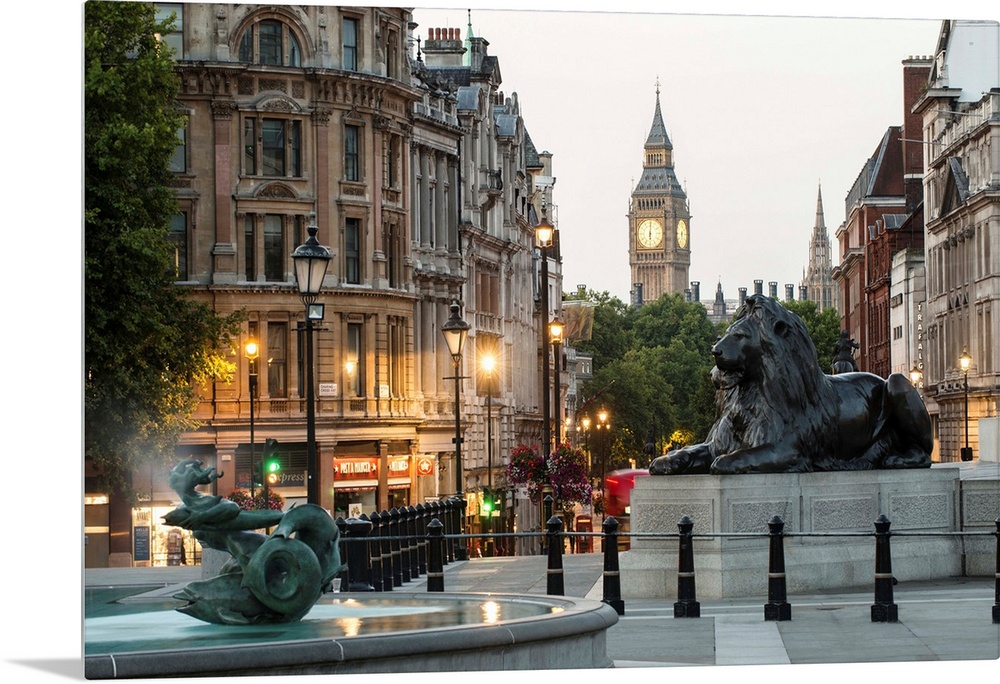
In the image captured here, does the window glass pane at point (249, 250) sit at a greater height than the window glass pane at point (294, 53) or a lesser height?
lesser

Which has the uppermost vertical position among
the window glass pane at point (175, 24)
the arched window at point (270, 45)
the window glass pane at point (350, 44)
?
the window glass pane at point (350, 44)

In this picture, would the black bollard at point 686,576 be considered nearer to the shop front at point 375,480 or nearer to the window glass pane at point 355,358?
→ the shop front at point 375,480

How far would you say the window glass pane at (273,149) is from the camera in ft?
Result: 159

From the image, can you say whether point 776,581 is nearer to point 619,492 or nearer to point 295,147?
point 295,147

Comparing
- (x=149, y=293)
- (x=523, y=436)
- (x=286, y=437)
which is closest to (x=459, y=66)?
(x=523, y=436)

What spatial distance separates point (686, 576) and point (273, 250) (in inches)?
1106

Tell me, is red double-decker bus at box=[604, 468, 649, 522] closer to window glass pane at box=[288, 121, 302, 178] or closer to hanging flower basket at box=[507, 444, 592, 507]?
hanging flower basket at box=[507, 444, 592, 507]

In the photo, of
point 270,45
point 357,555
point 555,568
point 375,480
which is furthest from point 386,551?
point 270,45

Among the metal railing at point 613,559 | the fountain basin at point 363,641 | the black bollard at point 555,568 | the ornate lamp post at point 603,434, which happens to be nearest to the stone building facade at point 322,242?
the metal railing at point 613,559

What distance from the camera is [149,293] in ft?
113

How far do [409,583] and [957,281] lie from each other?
49.7 meters

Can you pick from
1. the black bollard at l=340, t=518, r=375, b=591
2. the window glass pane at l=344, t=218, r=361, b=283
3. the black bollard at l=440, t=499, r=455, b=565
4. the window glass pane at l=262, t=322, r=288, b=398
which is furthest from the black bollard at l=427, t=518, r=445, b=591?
the window glass pane at l=344, t=218, r=361, b=283

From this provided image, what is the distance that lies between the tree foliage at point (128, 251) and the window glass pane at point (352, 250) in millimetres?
13848

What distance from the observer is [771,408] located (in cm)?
2345
